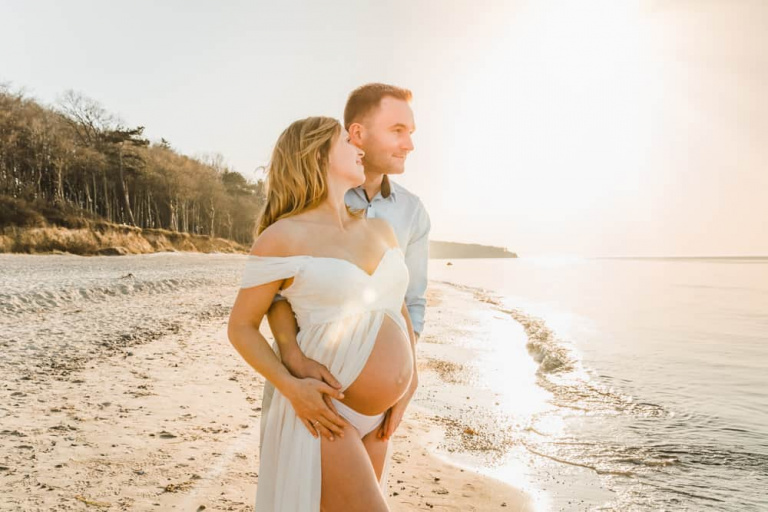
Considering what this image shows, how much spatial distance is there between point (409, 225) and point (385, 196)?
0.22 metres

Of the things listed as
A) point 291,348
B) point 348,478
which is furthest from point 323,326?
point 348,478

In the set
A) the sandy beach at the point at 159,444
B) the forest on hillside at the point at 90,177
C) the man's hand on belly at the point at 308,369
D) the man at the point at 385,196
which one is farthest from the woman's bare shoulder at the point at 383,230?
the forest on hillside at the point at 90,177

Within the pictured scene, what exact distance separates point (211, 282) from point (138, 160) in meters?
35.9

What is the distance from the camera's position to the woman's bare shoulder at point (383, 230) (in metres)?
2.48

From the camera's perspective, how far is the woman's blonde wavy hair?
219 cm

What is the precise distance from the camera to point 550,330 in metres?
19.8

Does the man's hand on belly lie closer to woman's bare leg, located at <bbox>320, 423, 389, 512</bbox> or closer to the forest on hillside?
woman's bare leg, located at <bbox>320, 423, 389, 512</bbox>

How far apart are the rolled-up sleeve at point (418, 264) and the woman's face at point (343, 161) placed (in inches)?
31.2

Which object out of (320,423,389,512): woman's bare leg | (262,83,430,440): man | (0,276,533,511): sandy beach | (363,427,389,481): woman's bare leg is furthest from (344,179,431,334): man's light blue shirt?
(0,276,533,511): sandy beach

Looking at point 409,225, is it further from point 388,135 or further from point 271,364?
point 271,364

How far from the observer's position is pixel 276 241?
6.87 ft

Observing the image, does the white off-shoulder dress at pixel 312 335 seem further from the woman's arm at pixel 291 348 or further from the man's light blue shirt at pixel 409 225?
the man's light blue shirt at pixel 409 225

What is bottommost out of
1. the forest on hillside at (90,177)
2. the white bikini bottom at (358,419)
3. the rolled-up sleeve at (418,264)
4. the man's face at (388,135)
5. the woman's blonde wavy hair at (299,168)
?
the white bikini bottom at (358,419)

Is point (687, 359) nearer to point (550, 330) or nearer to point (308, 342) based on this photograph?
point (550, 330)
